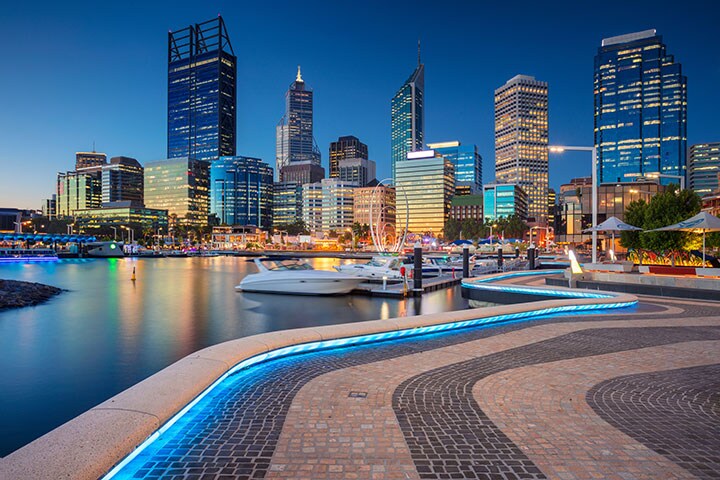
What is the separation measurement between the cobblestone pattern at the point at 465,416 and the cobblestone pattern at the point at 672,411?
1.64 metres

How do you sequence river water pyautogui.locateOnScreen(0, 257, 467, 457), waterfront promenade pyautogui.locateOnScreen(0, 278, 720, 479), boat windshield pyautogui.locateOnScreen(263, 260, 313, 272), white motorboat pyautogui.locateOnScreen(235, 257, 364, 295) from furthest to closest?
boat windshield pyautogui.locateOnScreen(263, 260, 313, 272) → white motorboat pyautogui.locateOnScreen(235, 257, 364, 295) → river water pyautogui.locateOnScreen(0, 257, 467, 457) → waterfront promenade pyautogui.locateOnScreen(0, 278, 720, 479)

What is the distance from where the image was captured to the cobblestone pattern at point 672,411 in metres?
4.77

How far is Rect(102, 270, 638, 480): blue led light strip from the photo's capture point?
5268 mm

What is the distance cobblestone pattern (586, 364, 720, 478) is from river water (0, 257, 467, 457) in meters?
9.81

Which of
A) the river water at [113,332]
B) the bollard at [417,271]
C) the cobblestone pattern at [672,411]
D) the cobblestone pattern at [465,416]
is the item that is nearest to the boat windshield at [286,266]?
the river water at [113,332]

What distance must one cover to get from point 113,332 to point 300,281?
13.3 metres

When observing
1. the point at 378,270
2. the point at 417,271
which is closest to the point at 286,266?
the point at 378,270

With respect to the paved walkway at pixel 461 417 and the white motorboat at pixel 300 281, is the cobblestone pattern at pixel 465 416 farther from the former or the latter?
the white motorboat at pixel 300 281

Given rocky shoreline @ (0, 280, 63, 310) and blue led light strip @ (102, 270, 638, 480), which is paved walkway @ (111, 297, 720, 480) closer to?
blue led light strip @ (102, 270, 638, 480)

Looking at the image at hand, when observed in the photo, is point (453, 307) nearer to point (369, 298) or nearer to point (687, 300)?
Result: point (369, 298)

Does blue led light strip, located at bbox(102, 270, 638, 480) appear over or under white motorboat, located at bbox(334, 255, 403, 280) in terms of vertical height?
over

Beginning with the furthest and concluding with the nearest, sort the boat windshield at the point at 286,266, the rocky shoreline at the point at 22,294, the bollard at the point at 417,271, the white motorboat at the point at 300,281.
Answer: the boat windshield at the point at 286,266 < the white motorboat at the point at 300,281 < the bollard at the point at 417,271 < the rocky shoreline at the point at 22,294

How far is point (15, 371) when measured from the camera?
499 inches

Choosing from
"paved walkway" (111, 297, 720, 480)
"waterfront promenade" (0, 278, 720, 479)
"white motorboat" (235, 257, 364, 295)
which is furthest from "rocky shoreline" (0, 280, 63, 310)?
"paved walkway" (111, 297, 720, 480)
